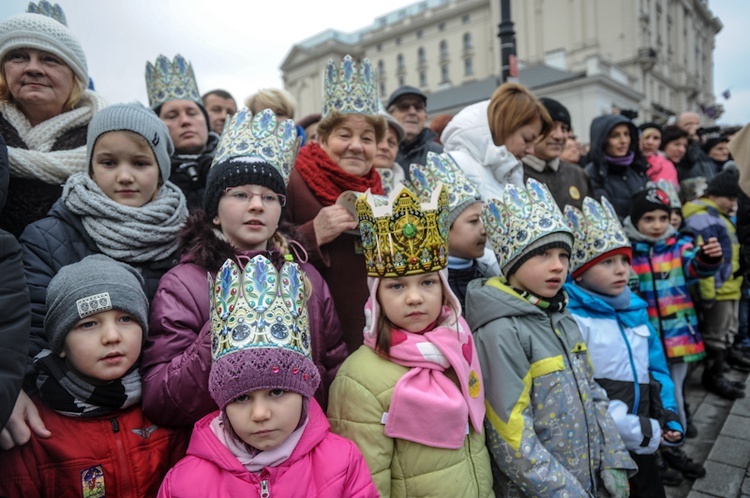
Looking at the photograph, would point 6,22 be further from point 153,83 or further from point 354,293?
point 354,293

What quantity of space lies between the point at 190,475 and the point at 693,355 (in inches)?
150

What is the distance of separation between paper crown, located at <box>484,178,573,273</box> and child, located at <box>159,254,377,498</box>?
3.78 feet

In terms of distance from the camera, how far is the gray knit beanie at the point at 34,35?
2.26m

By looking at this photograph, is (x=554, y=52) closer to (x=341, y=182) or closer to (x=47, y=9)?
(x=47, y=9)

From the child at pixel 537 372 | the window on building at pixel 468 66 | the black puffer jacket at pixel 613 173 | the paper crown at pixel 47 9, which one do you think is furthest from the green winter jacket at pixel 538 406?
the window on building at pixel 468 66

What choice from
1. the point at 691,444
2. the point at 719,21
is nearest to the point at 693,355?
the point at 691,444

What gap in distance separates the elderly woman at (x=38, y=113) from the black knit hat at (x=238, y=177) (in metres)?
0.69

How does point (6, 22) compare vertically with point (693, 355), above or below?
above

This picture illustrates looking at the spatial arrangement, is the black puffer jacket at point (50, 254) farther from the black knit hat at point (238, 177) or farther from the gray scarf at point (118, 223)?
the black knit hat at point (238, 177)

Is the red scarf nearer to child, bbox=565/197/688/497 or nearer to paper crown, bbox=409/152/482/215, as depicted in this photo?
paper crown, bbox=409/152/482/215

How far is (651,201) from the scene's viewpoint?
148 inches

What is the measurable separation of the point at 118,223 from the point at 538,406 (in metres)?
1.97

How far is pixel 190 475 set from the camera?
1.54m

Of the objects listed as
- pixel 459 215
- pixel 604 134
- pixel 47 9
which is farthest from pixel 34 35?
pixel 604 134
